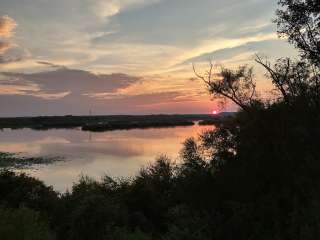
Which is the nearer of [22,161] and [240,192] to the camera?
[240,192]

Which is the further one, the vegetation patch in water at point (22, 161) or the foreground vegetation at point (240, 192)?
the vegetation patch in water at point (22, 161)

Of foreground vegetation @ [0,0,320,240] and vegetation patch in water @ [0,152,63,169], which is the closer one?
foreground vegetation @ [0,0,320,240]

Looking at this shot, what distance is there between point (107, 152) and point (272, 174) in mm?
49434

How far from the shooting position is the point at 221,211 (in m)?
16.2

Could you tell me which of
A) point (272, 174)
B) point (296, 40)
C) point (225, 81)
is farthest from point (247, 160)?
point (225, 81)

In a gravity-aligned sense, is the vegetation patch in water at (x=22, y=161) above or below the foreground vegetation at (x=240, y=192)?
below

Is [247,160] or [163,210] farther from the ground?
[247,160]

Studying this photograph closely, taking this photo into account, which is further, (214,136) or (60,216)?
(60,216)

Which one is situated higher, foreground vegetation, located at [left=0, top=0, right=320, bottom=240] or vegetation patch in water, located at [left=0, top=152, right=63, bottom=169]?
foreground vegetation, located at [left=0, top=0, right=320, bottom=240]

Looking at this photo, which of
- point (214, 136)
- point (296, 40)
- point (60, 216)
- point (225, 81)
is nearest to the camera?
point (214, 136)

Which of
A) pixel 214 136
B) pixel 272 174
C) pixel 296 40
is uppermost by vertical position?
pixel 296 40

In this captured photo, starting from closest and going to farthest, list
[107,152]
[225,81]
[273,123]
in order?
[273,123] < [225,81] < [107,152]

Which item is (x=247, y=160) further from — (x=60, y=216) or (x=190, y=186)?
(x=60, y=216)

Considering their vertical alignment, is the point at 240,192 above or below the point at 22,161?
above
